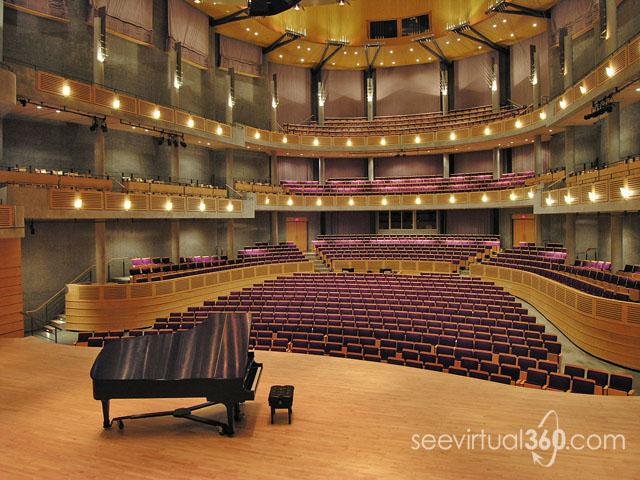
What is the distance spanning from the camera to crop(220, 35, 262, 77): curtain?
19625 mm

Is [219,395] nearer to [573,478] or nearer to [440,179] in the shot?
[573,478]

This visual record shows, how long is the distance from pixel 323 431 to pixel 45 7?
1486 centimetres

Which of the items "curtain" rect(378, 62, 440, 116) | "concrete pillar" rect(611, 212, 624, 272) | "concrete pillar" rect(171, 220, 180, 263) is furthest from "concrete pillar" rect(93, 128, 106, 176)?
"curtain" rect(378, 62, 440, 116)

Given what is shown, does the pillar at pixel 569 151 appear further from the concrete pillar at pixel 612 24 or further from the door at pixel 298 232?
the door at pixel 298 232

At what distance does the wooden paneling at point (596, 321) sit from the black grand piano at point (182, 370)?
7127mm

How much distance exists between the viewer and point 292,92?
23016 mm

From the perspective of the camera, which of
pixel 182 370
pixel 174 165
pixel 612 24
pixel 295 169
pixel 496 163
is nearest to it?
pixel 182 370

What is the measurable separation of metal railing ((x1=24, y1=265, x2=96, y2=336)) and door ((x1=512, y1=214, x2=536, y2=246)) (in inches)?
686

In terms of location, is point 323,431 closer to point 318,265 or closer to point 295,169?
point 318,265

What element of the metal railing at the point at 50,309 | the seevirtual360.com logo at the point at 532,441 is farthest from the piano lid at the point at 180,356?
the metal railing at the point at 50,309

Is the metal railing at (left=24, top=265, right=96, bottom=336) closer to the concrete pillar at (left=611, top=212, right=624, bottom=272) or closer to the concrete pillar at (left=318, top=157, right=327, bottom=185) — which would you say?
the concrete pillar at (left=318, top=157, right=327, bottom=185)

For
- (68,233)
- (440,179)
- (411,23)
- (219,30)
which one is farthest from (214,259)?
(411,23)

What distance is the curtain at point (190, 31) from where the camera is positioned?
16.6m

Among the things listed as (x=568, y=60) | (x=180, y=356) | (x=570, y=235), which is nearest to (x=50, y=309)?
(x=180, y=356)
